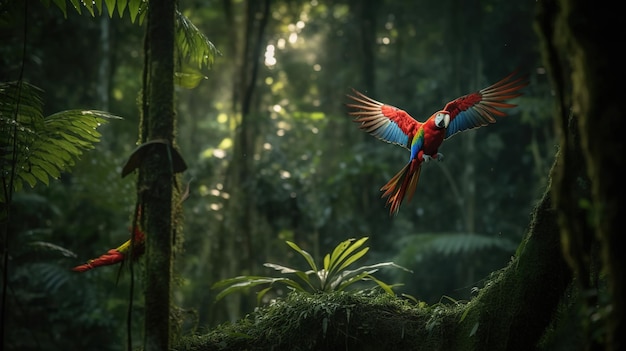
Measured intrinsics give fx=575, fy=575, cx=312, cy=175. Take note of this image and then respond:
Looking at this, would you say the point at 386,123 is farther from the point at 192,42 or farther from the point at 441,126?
the point at 192,42

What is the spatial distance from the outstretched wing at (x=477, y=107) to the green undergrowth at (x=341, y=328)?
896mm

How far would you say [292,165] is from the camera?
340 inches

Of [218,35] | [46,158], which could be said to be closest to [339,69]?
[218,35]

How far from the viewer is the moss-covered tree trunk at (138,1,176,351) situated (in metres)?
2.33

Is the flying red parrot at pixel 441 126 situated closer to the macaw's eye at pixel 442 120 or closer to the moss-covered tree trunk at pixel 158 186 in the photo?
the macaw's eye at pixel 442 120

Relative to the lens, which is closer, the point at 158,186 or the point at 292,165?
the point at 158,186

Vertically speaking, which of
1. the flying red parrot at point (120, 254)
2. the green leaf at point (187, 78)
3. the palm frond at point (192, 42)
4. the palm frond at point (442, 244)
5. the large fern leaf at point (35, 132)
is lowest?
the palm frond at point (442, 244)

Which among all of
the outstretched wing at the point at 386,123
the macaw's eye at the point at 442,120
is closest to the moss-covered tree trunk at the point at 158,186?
the outstretched wing at the point at 386,123

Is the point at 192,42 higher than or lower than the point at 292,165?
higher

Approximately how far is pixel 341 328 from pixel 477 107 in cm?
128

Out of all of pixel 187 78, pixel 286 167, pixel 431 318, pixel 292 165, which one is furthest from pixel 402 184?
pixel 292 165

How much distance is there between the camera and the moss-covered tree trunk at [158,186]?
2326 millimetres

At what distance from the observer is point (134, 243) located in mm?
2625

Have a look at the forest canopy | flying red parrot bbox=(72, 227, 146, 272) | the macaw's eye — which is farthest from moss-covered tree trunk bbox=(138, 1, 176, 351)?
the forest canopy
